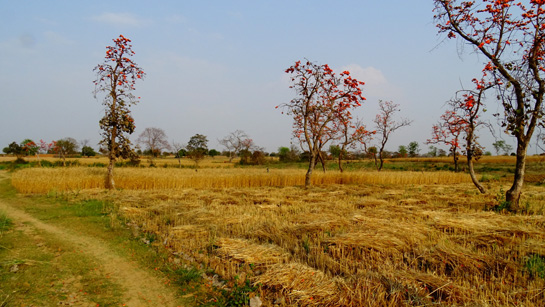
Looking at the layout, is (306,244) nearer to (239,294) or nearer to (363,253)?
(363,253)

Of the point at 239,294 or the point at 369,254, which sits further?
the point at 369,254

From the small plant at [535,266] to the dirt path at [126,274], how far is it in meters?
4.50

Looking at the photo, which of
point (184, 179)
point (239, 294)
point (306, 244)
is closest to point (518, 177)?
point (306, 244)

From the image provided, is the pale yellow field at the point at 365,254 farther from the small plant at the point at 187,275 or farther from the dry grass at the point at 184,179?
the dry grass at the point at 184,179

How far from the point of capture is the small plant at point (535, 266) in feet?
11.6

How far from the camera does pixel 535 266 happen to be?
3.65m

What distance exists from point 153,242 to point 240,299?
2.99 metres

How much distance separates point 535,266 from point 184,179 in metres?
13.6

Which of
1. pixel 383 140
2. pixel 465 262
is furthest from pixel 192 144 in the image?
pixel 465 262

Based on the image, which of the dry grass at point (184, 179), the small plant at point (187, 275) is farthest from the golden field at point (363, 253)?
the dry grass at point (184, 179)

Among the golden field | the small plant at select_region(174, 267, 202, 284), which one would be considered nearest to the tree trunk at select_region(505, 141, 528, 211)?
the golden field

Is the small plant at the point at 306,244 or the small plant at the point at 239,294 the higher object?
the small plant at the point at 306,244

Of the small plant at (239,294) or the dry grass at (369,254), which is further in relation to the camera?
the small plant at (239,294)

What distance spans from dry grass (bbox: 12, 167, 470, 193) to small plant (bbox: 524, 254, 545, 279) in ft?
40.6
